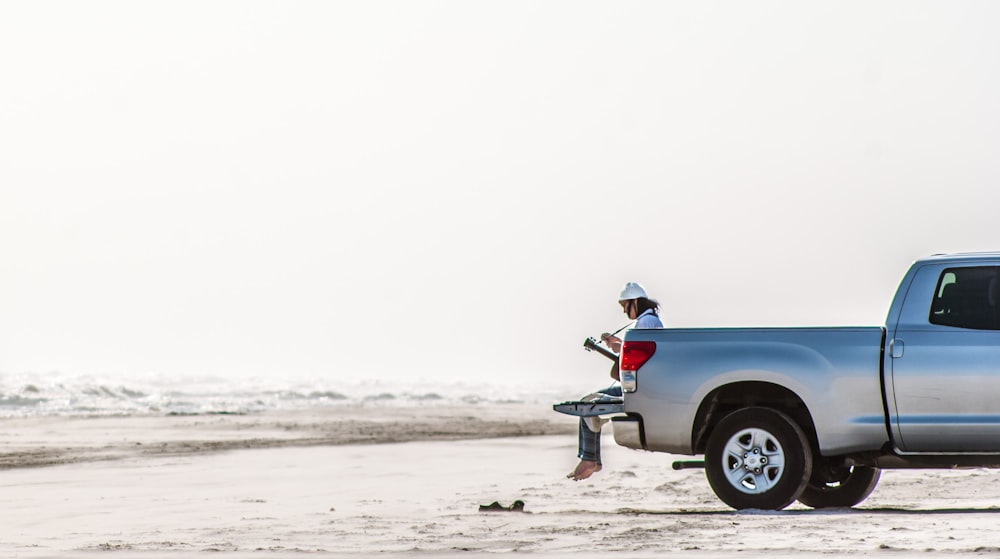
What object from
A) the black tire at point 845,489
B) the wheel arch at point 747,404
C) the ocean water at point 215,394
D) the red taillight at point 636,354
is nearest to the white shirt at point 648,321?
the red taillight at point 636,354

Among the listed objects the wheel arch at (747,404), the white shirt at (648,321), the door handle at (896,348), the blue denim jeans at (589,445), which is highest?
the white shirt at (648,321)

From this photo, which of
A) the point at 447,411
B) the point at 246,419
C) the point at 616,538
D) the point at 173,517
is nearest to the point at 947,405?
the point at 616,538

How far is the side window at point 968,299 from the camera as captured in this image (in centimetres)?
1102

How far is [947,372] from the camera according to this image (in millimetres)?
10883

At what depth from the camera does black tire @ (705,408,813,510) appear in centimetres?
1125

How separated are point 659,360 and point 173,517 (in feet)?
13.2

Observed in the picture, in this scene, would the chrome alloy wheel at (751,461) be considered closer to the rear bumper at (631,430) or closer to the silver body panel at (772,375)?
the silver body panel at (772,375)

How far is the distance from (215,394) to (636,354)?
1562 inches

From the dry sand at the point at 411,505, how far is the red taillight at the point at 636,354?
1130 millimetres

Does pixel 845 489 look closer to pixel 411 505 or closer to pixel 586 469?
pixel 586 469

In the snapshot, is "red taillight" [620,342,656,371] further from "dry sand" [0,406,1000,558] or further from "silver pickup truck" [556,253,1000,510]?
"dry sand" [0,406,1000,558]

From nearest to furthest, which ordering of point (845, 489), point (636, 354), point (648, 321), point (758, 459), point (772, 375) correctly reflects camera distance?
1. point (772, 375)
2. point (758, 459)
3. point (636, 354)
4. point (648, 321)
5. point (845, 489)

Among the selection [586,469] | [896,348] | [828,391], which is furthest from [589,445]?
[896,348]

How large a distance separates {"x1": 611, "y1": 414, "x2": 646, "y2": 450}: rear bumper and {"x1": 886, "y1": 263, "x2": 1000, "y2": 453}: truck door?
1.85 metres
